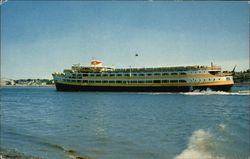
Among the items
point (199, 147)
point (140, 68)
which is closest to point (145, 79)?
point (140, 68)

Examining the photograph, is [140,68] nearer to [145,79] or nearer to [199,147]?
[145,79]

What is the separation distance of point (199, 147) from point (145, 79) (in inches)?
1699

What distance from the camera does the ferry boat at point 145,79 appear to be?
48.1 meters

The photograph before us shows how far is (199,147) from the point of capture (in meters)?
10.3

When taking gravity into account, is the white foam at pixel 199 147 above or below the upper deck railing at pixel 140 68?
below

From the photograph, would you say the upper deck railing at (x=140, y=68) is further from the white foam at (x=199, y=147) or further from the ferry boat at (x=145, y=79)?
the white foam at (x=199, y=147)

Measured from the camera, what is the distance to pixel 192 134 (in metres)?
12.4

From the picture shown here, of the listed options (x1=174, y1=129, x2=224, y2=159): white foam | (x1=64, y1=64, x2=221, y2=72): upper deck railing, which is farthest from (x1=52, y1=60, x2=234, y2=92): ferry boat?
(x1=174, y1=129, x2=224, y2=159): white foam

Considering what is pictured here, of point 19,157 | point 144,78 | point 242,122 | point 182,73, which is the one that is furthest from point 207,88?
point 19,157

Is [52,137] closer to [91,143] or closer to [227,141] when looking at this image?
[91,143]

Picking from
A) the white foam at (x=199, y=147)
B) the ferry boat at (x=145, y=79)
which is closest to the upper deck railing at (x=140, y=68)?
Result: the ferry boat at (x=145, y=79)

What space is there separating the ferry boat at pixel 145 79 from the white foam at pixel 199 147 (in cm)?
3775

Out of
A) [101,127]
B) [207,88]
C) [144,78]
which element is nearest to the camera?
[101,127]

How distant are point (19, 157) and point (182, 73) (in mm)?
45180
